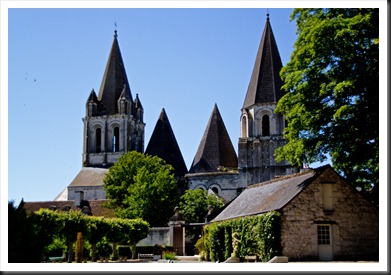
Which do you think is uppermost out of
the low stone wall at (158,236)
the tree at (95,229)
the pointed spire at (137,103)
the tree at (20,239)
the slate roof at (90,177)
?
the pointed spire at (137,103)

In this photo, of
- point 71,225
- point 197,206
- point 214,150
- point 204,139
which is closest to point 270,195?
point 71,225

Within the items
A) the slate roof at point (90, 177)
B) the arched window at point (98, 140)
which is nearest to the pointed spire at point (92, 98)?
the arched window at point (98, 140)

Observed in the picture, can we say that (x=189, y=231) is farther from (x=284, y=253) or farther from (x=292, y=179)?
(x=284, y=253)

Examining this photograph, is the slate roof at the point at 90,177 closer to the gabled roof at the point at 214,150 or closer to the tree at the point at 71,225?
the gabled roof at the point at 214,150

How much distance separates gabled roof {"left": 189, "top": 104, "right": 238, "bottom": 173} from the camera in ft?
210

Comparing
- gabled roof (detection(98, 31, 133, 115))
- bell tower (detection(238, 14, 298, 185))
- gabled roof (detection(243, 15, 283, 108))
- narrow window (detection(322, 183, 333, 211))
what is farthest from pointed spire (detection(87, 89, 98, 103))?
narrow window (detection(322, 183, 333, 211))

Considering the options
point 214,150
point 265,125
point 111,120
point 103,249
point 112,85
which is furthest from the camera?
point 112,85

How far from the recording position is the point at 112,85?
78000 millimetres

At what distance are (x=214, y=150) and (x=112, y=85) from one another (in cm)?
2005

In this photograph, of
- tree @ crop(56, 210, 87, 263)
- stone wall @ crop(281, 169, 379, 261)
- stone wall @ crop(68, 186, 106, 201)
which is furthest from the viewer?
stone wall @ crop(68, 186, 106, 201)

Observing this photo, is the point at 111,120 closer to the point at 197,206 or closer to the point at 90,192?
the point at 90,192

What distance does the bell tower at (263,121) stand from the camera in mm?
60625

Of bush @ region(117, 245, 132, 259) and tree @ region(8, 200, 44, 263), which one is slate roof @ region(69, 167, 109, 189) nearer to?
bush @ region(117, 245, 132, 259)

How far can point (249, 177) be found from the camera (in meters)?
60.5
